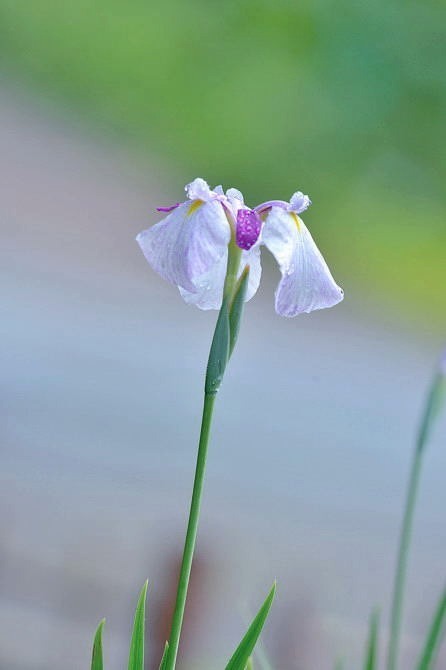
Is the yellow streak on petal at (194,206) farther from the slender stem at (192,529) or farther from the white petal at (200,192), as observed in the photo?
the slender stem at (192,529)

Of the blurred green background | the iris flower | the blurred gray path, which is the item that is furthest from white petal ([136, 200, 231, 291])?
the blurred green background

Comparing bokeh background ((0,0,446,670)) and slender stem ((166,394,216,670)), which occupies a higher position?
bokeh background ((0,0,446,670))

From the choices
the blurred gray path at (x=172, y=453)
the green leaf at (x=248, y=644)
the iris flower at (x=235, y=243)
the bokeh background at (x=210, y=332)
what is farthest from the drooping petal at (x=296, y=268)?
the blurred gray path at (x=172, y=453)

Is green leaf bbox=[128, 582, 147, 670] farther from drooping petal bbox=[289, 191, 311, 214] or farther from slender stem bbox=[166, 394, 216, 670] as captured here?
drooping petal bbox=[289, 191, 311, 214]

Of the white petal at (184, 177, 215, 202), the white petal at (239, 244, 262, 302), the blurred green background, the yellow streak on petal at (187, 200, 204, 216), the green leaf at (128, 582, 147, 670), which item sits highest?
the blurred green background

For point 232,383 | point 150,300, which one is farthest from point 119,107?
point 232,383

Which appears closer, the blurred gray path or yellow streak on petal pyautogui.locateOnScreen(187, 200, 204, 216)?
yellow streak on petal pyautogui.locateOnScreen(187, 200, 204, 216)
